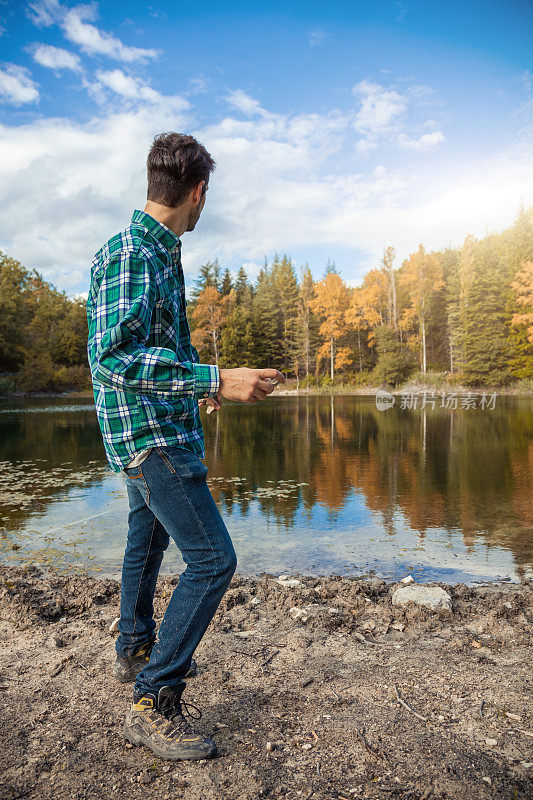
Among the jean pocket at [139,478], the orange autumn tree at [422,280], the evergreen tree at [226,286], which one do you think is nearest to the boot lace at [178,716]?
the jean pocket at [139,478]

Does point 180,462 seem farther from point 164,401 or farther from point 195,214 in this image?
point 195,214

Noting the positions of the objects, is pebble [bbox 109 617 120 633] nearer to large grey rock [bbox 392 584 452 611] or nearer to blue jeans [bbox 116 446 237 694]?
blue jeans [bbox 116 446 237 694]

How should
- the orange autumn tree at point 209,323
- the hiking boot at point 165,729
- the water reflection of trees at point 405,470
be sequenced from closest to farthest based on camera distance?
the hiking boot at point 165,729 < the water reflection of trees at point 405,470 < the orange autumn tree at point 209,323

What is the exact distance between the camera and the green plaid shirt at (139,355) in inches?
70.9

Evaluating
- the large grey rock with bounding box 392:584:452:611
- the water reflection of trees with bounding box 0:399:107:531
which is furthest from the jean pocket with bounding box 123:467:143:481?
the water reflection of trees with bounding box 0:399:107:531

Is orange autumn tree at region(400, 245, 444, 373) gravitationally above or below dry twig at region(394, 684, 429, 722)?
above

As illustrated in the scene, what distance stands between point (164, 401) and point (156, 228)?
659 mm

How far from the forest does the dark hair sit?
36.6m

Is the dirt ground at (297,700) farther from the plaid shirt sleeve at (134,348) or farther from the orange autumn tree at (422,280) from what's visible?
the orange autumn tree at (422,280)

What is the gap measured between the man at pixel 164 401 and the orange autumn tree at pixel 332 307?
42558 mm

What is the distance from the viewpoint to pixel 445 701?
7.39 feet

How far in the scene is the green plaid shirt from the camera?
5.91 feet

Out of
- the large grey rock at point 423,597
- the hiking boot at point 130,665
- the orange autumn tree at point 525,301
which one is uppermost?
the orange autumn tree at point 525,301

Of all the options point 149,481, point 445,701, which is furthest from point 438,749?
point 149,481
